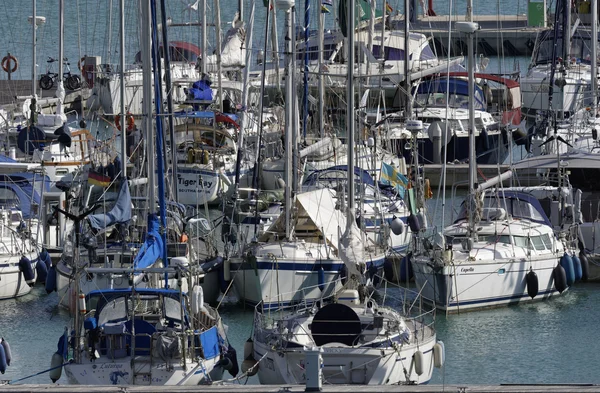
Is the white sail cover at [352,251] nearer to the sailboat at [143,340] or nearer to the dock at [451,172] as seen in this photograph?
the sailboat at [143,340]

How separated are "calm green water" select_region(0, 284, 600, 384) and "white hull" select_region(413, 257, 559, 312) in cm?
23

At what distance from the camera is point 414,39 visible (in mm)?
56781

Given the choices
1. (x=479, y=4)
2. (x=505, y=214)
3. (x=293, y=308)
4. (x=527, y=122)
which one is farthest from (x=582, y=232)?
(x=479, y=4)

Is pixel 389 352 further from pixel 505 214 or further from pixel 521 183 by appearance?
pixel 521 183

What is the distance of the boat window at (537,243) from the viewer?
30075 mm

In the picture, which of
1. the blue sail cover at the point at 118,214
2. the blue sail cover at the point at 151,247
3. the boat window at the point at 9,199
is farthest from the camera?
the boat window at the point at 9,199

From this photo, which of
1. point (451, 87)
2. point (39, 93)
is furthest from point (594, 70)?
point (39, 93)

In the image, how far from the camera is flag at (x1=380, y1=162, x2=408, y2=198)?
35.0 m

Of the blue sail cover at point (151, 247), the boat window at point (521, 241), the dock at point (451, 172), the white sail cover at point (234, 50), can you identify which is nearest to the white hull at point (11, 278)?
the blue sail cover at point (151, 247)

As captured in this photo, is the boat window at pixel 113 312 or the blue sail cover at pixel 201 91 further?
the blue sail cover at pixel 201 91

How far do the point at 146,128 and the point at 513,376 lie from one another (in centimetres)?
706

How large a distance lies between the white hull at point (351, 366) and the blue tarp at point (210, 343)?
665 millimetres

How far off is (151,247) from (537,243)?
867 centimetres

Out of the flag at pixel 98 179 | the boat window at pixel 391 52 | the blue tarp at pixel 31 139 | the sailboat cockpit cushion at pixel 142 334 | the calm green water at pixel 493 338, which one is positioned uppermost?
the boat window at pixel 391 52
